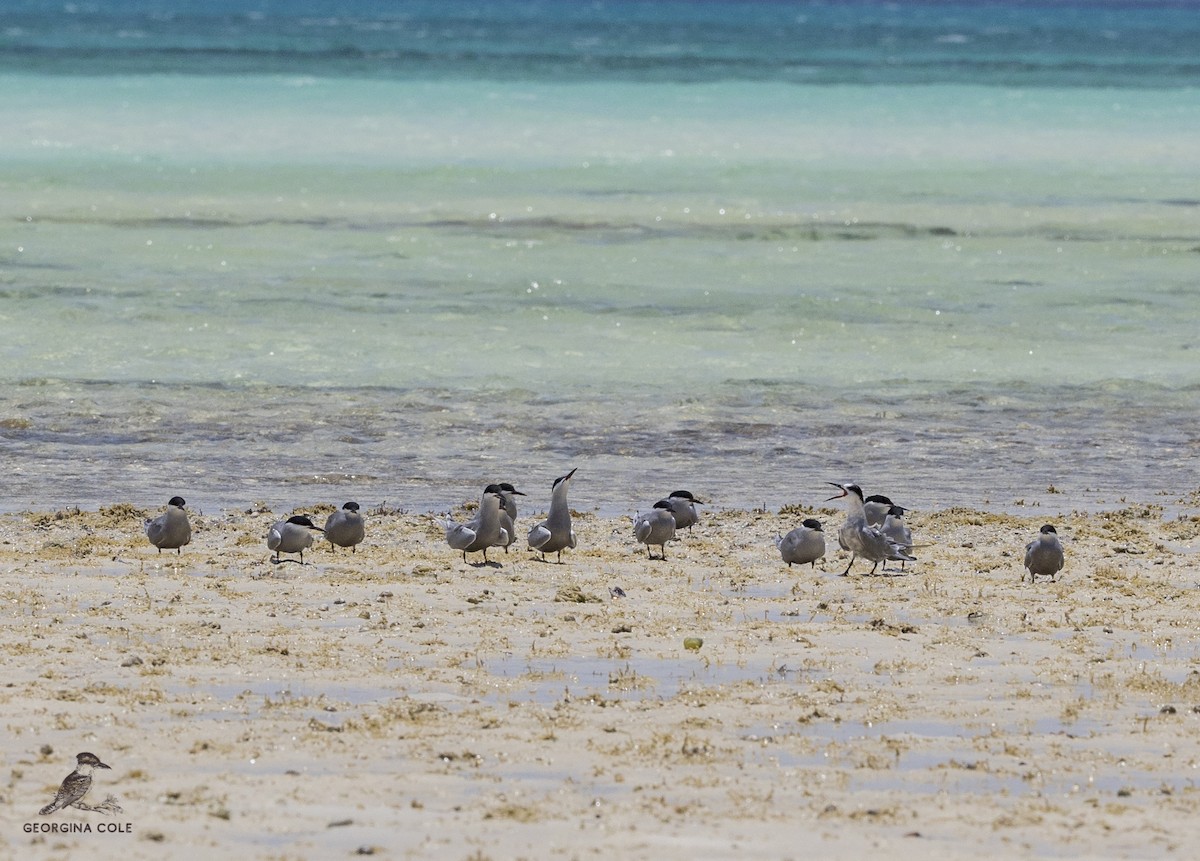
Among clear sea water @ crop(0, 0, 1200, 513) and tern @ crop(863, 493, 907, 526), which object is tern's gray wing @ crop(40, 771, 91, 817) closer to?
clear sea water @ crop(0, 0, 1200, 513)

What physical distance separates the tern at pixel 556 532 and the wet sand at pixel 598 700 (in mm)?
262

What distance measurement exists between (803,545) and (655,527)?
0.90m

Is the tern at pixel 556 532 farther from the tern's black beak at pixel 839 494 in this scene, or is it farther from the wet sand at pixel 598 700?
the tern's black beak at pixel 839 494

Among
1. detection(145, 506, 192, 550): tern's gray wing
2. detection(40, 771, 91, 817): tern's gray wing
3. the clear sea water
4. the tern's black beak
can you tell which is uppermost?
the clear sea water

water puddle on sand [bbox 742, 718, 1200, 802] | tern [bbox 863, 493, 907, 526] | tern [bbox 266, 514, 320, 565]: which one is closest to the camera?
water puddle on sand [bbox 742, 718, 1200, 802]

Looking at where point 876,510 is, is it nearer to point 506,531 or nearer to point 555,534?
point 555,534

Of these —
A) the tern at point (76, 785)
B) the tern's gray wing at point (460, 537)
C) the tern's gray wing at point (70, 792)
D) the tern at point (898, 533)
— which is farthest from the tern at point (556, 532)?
the tern's gray wing at point (70, 792)

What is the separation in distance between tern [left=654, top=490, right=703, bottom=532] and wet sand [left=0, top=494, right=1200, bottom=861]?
6.8 inches

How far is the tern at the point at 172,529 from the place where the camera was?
11.2 metres

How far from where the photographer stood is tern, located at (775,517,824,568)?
11.2 meters

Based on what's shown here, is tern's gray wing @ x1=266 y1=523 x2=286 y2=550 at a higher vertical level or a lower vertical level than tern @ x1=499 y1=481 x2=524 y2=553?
lower

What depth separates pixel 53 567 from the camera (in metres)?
10.8

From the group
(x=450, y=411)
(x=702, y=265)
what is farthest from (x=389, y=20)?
(x=450, y=411)

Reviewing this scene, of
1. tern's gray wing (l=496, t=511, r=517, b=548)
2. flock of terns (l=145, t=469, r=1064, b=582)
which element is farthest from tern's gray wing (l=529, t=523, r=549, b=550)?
tern's gray wing (l=496, t=511, r=517, b=548)
